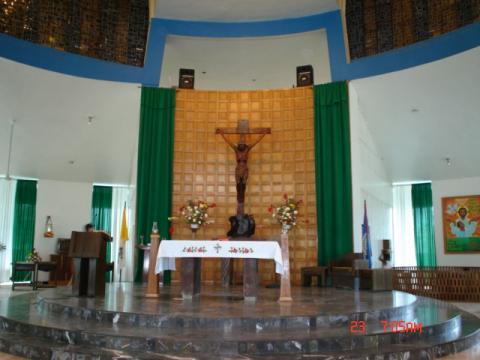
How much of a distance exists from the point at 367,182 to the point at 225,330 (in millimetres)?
6945

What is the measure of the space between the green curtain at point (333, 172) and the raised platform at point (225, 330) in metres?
3.52

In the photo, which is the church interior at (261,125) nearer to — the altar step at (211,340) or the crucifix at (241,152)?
the crucifix at (241,152)

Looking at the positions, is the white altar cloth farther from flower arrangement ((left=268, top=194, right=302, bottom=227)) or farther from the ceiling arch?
the ceiling arch

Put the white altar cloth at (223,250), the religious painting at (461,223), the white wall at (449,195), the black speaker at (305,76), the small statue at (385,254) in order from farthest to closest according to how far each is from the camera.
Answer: the white wall at (449,195), the religious painting at (461,223), the small statue at (385,254), the black speaker at (305,76), the white altar cloth at (223,250)

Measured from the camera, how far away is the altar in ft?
21.2

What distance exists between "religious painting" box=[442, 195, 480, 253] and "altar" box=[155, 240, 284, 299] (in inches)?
305

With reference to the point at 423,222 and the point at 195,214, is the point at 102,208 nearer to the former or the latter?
the point at 195,214

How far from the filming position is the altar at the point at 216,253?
646 cm

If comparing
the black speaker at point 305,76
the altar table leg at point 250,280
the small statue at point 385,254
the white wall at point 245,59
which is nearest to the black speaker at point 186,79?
the white wall at point 245,59

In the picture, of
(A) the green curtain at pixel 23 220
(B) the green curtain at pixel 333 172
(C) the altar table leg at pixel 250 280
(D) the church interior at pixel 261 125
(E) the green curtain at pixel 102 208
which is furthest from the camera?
(E) the green curtain at pixel 102 208

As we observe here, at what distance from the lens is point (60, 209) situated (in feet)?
46.2

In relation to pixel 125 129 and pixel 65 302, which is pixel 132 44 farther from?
pixel 65 302

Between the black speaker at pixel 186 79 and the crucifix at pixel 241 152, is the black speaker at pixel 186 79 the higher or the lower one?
the higher one
